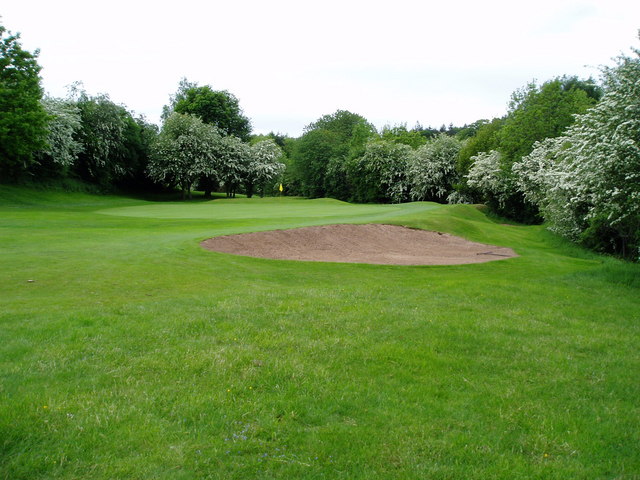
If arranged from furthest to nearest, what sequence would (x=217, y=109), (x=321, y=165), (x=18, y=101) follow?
(x=321, y=165)
(x=217, y=109)
(x=18, y=101)

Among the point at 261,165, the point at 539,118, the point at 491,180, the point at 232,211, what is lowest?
the point at 232,211

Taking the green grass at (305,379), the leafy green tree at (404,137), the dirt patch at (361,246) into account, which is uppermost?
the leafy green tree at (404,137)

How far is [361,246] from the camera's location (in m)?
24.0

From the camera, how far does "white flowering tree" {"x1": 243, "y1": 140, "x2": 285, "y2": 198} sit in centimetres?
6781

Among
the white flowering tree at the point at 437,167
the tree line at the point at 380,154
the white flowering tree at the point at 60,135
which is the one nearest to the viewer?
the tree line at the point at 380,154

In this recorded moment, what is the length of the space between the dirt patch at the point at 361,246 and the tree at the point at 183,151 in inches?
1539

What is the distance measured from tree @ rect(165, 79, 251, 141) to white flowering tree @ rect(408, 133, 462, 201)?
29.3 m

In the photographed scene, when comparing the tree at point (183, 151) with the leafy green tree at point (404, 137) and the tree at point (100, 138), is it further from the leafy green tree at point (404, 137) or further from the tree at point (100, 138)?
the leafy green tree at point (404, 137)

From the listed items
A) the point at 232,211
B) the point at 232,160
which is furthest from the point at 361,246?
the point at 232,160

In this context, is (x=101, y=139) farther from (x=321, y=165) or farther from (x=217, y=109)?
(x=321, y=165)

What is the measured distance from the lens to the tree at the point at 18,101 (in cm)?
3484

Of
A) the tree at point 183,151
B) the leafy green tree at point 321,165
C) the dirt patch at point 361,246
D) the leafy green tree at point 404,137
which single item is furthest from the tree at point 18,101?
the leafy green tree at point 404,137

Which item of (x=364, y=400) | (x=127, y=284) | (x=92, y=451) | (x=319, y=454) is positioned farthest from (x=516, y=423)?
(x=127, y=284)

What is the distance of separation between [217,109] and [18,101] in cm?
3963
